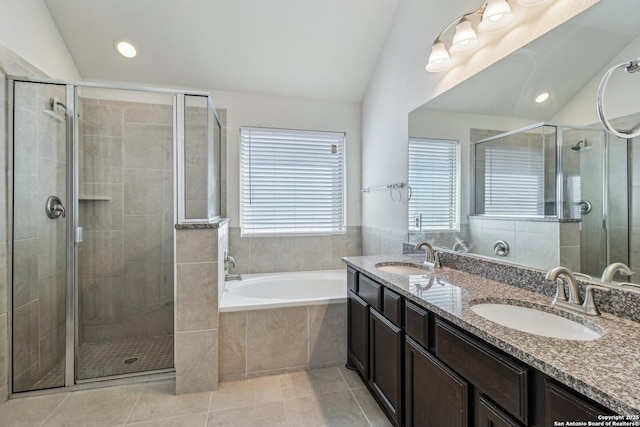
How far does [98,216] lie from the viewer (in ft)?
7.41

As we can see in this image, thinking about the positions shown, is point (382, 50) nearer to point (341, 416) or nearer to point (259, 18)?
point (259, 18)

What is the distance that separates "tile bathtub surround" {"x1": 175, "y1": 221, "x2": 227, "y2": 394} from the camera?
1991 millimetres

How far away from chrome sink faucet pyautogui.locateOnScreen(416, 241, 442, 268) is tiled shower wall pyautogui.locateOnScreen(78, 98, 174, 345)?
6.26 ft

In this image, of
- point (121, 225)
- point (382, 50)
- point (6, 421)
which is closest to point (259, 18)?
point (382, 50)

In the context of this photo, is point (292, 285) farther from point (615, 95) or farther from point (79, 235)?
point (615, 95)

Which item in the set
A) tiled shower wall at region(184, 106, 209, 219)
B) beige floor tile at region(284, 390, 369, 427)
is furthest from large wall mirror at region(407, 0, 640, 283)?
tiled shower wall at region(184, 106, 209, 219)

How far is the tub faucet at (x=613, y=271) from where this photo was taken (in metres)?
1.08

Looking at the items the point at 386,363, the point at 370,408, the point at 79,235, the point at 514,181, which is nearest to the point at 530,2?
the point at 514,181

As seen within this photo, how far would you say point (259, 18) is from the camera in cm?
242

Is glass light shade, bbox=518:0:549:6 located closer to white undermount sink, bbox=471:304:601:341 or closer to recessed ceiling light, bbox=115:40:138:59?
white undermount sink, bbox=471:304:601:341

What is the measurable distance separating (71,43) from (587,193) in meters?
3.53

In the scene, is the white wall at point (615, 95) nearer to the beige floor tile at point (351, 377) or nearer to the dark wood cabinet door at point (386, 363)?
the dark wood cabinet door at point (386, 363)

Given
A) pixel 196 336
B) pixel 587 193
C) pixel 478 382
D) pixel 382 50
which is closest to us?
pixel 478 382

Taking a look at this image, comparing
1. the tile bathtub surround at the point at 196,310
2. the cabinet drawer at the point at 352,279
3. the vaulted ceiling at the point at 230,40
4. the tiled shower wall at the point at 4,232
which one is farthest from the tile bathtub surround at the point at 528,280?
the tiled shower wall at the point at 4,232
